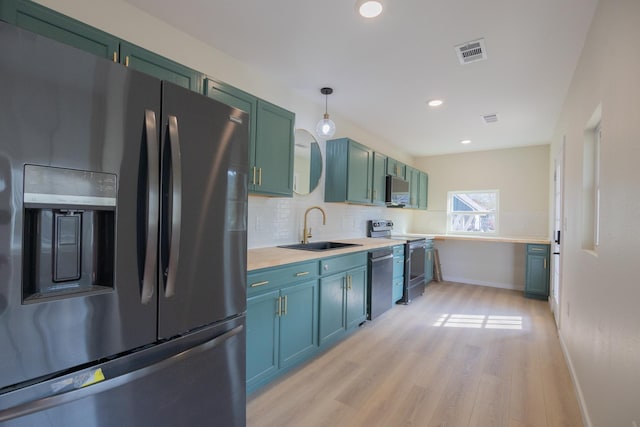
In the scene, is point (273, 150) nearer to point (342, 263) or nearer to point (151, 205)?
point (342, 263)

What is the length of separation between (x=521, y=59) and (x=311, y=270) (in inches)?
94.8

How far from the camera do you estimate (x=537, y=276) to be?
4.52 m

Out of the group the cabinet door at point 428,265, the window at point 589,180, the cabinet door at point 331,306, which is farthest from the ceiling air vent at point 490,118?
the cabinet door at point 331,306

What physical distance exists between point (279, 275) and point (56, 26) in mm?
1772

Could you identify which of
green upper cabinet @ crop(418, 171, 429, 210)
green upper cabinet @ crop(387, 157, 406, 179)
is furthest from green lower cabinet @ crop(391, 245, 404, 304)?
green upper cabinet @ crop(418, 171, 429, 210)

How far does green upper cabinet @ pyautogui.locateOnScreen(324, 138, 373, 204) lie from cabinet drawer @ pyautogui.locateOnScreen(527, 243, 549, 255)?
111 inches

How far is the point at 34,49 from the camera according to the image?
2.87ft

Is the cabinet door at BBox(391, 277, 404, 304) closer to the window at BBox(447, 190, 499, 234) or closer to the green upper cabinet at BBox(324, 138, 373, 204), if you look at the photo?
the green upper cabinet at BBox(324, 138, 373, 204)

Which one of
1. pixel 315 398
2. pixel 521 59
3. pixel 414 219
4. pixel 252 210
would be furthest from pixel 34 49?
pixel 414 219

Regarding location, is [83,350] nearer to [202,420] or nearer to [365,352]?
[202,420]

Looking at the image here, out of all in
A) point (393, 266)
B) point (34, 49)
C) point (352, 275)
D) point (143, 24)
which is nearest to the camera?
point (34, 49)

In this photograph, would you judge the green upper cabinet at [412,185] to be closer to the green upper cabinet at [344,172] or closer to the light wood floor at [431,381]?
the green upper cabinet at [344,172]

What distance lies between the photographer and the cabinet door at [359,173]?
3.61 m

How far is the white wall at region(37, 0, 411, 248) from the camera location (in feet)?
6.00
